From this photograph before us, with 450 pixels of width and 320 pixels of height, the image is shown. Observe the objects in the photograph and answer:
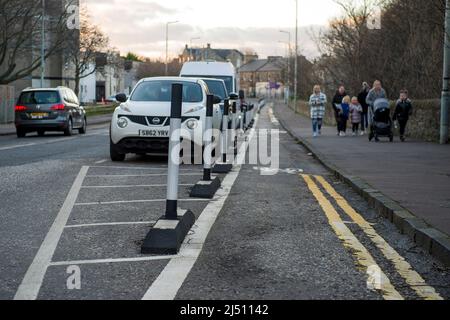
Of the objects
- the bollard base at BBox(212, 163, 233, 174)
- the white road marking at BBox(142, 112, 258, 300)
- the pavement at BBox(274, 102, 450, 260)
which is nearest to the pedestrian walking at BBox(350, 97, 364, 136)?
the pavement at BBox(274, 102, 450, 260)

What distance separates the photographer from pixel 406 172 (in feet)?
39.7

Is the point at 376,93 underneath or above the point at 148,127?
above

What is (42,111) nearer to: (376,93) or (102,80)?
(376,93)

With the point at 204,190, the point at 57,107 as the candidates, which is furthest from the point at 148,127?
the point at 57,107

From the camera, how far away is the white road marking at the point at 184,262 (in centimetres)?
453

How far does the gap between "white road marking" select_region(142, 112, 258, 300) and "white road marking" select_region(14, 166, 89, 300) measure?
76cm

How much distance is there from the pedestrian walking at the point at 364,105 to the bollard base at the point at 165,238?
2014 centimetres

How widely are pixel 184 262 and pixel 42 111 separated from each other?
2000 cm

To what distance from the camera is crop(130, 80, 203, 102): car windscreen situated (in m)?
14.4

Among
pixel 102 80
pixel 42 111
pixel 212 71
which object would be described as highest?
pixel 102 80

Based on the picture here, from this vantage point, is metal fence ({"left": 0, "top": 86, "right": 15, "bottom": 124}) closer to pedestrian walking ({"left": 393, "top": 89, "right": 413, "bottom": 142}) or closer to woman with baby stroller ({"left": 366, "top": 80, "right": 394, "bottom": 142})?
woman with baby stroller ({"left": 366, "top": 80, "right": 394, "bottom": 142})

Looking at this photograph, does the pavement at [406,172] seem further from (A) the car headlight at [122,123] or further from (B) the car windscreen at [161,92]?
(A) the car headlight at [122,123]

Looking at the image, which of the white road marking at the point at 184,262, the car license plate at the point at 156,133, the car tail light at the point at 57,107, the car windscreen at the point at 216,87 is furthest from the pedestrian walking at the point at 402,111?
the white road marking at the point at 184,262
